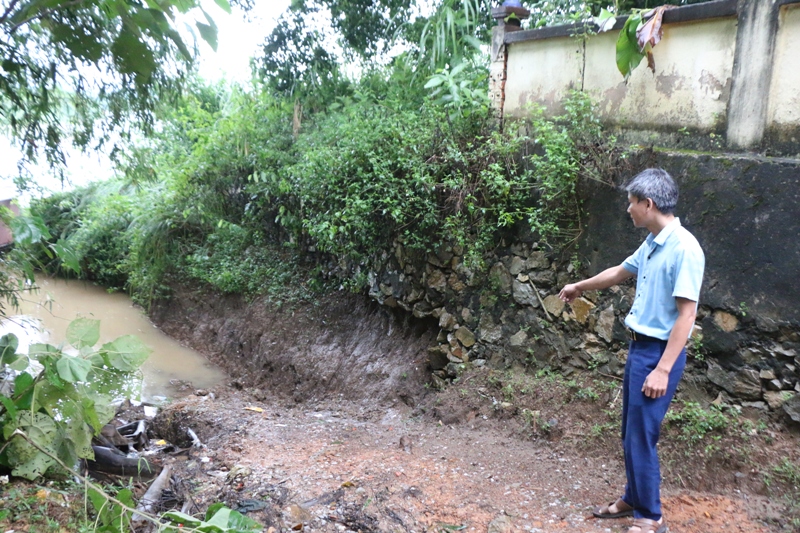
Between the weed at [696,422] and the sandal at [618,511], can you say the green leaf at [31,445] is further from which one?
the weed at [696,422]

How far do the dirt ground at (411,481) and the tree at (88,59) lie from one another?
7.68ft

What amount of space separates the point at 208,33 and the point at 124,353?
2147 millimetres

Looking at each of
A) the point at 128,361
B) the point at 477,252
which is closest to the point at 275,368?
the point at 477,252

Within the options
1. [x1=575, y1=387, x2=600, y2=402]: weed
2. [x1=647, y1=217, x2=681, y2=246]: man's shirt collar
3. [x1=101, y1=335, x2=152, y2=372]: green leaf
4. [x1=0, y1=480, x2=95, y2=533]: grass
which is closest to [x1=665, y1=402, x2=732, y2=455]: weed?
[x1=575, y1=387, x2=600, y2=402]: weed

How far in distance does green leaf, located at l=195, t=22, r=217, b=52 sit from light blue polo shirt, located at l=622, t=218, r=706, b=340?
2.17m

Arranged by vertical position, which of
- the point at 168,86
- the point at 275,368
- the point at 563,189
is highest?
the point at 168,86

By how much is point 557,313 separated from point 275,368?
3.92m

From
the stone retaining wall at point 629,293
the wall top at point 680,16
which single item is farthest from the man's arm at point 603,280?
the wall top at point 680,16

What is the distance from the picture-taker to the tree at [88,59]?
1.58 metres

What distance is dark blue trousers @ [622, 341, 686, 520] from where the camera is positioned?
2.85 metres

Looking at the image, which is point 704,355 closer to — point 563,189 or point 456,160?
point 563,189

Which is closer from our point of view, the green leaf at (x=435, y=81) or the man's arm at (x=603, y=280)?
the man's arm at (x=603, y=280)

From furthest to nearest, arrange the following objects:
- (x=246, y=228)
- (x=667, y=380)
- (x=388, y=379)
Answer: (x=246, y=228) < (x=388, y=379) < (x=667, y=380)

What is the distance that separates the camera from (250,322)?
8.41m
